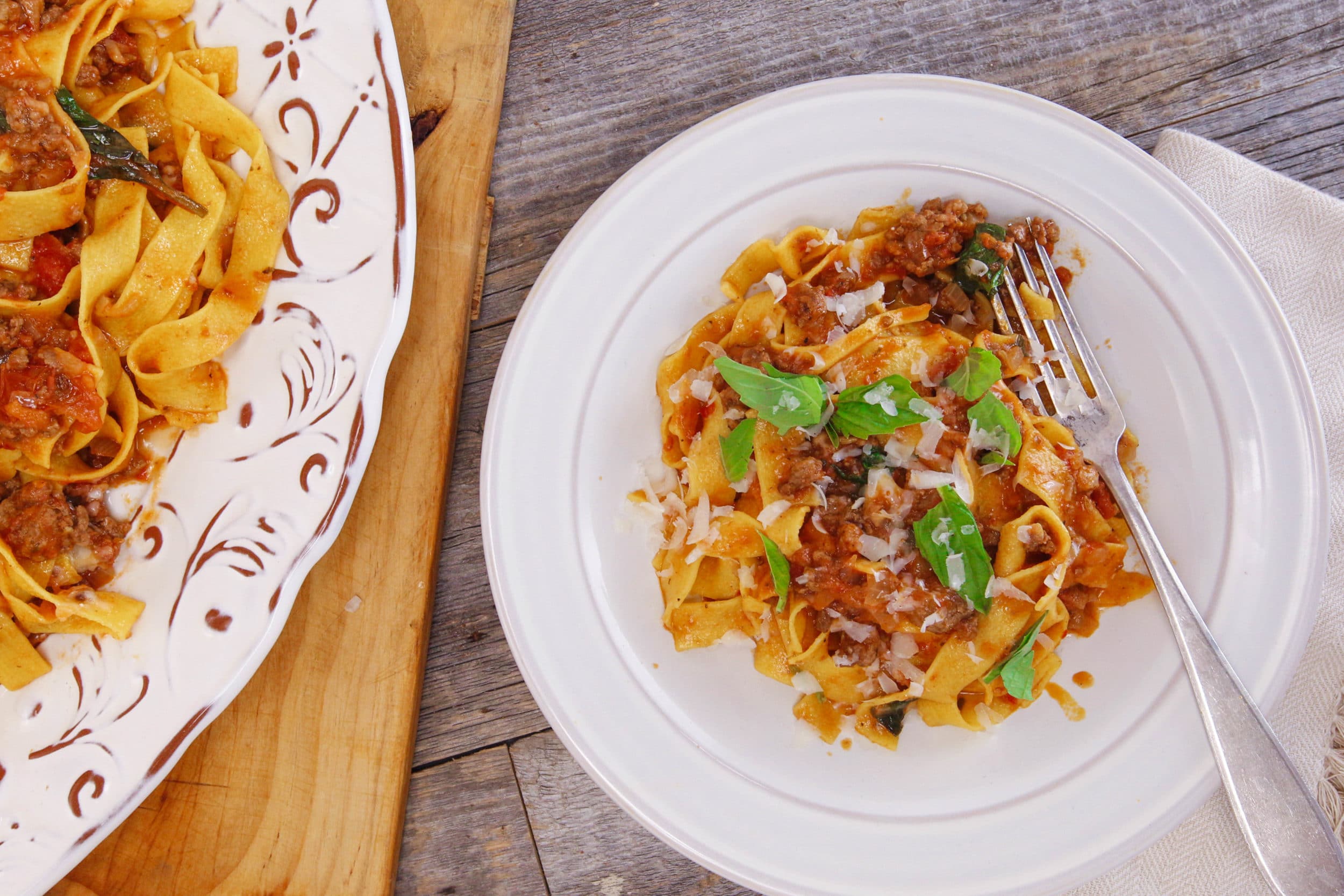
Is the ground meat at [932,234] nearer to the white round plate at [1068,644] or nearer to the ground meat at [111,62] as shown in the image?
the white round plate at [1068,644]

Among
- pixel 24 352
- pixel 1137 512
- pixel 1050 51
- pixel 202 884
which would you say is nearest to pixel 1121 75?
pixel 1050 51

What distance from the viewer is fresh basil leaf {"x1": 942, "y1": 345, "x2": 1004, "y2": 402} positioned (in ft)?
7.80

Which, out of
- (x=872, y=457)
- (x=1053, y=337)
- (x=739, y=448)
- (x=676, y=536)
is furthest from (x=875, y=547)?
(x=1053, y=337)

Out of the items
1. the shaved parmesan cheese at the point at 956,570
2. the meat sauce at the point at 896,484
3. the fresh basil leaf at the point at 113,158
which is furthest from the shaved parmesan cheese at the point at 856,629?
the fresh basil leaf at the point at 113,158

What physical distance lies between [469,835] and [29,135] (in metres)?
2.91

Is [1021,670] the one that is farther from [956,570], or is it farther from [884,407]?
[884,407]

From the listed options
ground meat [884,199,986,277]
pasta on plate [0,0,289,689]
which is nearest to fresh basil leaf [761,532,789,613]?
ground meat [884,199,986,277]

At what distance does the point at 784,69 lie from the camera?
2906 millimetres

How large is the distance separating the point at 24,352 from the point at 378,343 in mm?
1184

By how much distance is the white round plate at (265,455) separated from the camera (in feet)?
8.40

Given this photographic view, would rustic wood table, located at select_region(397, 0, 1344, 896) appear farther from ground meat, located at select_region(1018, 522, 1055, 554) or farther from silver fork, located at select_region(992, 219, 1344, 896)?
ground meat, located at select_region(1018, 522, 1055, 554)

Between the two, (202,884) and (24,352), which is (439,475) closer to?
(24,352)

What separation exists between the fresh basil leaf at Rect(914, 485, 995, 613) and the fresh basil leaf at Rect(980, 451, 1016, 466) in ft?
0.64

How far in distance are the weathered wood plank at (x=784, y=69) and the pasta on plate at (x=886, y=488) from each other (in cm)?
69
